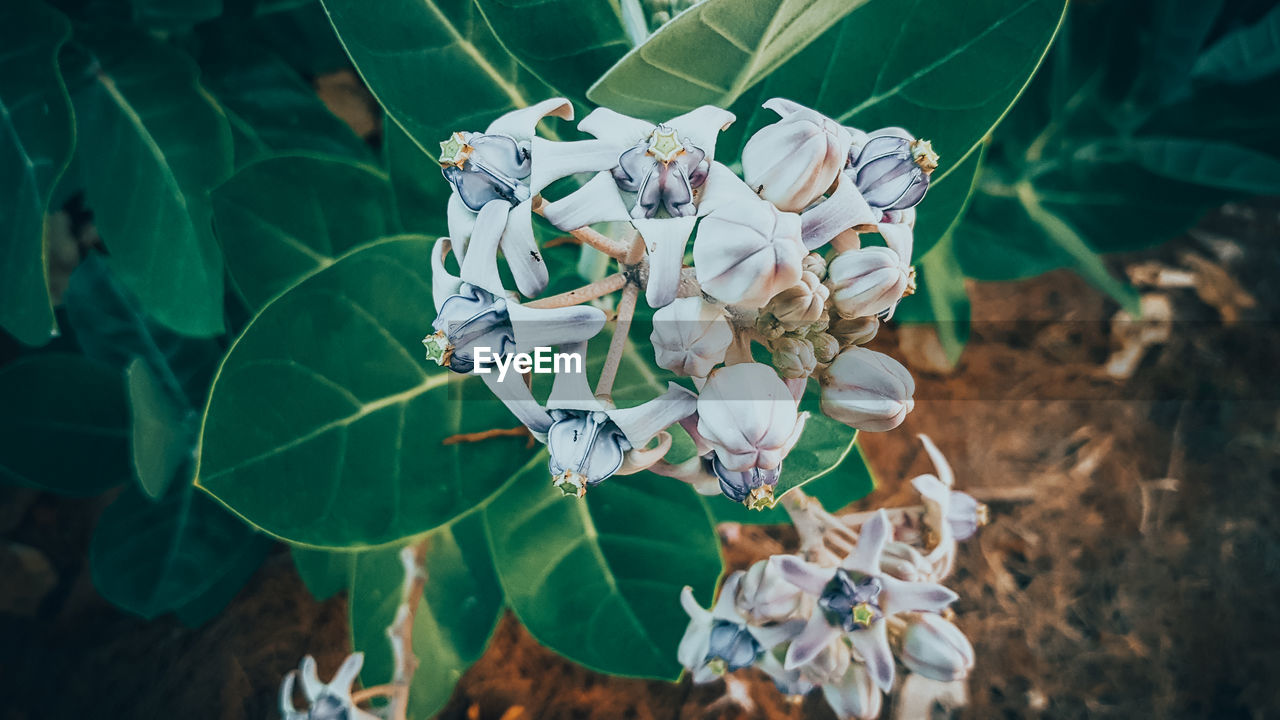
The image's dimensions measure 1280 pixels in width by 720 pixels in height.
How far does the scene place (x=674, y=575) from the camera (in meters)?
1.21

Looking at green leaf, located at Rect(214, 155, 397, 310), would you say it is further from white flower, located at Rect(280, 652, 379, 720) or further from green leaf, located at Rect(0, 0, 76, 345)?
white flower, located at Rect(280, 652, 379, 720)

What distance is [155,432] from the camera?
1.25 metres

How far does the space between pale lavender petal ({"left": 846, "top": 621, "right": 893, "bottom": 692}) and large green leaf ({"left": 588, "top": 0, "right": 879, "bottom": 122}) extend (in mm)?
707

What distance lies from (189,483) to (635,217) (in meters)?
1.15

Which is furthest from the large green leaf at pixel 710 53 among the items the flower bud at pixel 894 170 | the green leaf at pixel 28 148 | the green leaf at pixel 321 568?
the green leaf at pixel 321 568

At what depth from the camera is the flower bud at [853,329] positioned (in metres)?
0.81

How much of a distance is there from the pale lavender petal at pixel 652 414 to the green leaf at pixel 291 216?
681 mm

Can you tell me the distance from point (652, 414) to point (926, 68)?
590 millimetres

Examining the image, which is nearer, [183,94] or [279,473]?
[279,473]

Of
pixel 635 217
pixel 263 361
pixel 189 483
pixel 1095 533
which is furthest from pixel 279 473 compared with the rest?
pixel 1095 533

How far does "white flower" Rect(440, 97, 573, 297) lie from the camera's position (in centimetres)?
75

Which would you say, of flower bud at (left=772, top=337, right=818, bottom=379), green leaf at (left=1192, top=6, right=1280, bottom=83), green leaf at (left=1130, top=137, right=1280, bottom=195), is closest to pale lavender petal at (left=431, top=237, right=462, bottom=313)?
flower bud at (left=772, top=337, right=818, bottom=379)

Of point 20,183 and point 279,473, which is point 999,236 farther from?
point 20,183

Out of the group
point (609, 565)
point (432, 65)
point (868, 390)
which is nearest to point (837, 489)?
point (609, 565)
